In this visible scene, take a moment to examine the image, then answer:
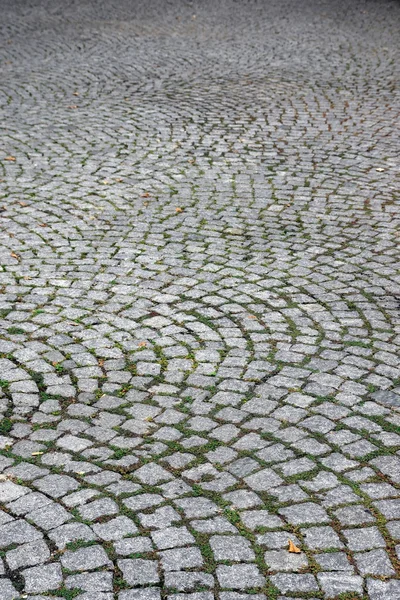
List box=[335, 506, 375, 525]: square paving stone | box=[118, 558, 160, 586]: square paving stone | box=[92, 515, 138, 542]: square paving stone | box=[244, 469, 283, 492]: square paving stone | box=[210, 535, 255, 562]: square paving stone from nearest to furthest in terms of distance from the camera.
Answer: box=[118, 558, 160, 586]: square paving stone < box=[210, 535, 255, 562]: square paving stone < box=[92, 515, 138, 542]: square paving stone < box=[335, 506, 375, 525]: square paving stone < box=[244, 469, 283, 492]: square paving stone

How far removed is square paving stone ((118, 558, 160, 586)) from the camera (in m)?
3.38

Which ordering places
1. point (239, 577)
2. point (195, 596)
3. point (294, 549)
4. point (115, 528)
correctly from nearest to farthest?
1. point (195, 596)
2. point (239, 577)
3. point (294, 549)
4. point (115, 528)

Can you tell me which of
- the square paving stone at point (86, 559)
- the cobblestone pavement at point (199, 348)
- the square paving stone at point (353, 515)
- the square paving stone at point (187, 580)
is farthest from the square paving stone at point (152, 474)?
the square paving stone at point (353, 515)

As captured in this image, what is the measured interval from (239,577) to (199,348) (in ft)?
6.36

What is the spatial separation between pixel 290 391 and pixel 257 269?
1.70 metres

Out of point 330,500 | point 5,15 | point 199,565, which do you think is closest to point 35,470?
point 199,565

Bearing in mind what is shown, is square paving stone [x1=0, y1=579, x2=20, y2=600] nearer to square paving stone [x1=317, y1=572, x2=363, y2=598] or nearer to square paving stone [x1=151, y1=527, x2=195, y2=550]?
square paving stone [x1=151, y1=527, x2=195, y2=550]

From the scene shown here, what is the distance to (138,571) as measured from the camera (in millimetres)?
3430

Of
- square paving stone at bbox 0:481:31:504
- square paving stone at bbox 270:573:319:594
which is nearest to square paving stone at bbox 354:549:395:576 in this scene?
square paving stone at bbox 270:573:319:594

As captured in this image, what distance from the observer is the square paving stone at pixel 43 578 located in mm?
3330

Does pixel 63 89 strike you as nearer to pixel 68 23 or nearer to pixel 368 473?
pixel 68 23

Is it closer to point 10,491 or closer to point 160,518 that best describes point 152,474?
point 160,518

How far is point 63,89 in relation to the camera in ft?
38.5

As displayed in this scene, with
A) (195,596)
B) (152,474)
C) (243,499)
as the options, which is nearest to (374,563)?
(243,499)
